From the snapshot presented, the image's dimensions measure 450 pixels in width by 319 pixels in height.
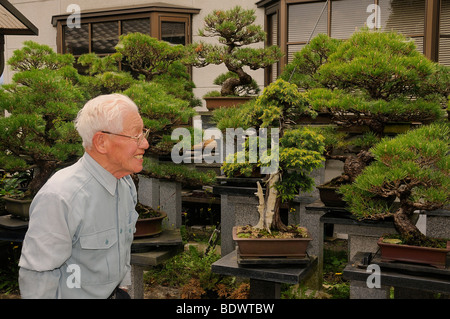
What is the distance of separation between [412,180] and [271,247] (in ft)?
3.19

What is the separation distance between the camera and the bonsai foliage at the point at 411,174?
2.65 m

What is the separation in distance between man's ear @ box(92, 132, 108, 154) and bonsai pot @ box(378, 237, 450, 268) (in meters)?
1.81

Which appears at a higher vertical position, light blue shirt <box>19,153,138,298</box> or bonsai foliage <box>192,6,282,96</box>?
bonsai foliage <box>192,6,282,96</box>

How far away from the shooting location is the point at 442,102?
13.6ft

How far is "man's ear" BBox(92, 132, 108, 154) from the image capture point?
6.18 ft

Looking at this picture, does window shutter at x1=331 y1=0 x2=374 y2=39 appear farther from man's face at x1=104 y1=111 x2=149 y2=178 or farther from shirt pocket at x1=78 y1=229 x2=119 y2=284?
shirt pocket at x1=78 y1=229 x2=119 y2=284

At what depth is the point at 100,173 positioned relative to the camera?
6.09 feet

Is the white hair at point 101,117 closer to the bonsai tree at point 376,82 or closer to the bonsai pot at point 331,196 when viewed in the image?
the bonsai tree at point 376,82

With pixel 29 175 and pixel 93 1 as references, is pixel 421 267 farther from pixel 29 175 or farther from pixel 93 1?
pixel 93 1

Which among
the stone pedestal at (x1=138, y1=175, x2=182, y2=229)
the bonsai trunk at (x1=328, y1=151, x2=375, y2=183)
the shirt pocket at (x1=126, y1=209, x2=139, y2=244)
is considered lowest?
the stone pedestal at (x1=138, y1=175, x2=182, y2=229)

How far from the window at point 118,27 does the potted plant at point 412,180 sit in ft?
17.9

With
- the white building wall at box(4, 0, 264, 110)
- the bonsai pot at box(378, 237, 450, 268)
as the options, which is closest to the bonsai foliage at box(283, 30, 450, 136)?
the bonsai pot at box(378, 237, 450, 268)

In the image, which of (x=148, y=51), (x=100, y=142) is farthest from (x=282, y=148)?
(x=148, y=51)

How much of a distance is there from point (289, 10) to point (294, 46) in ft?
1.75
